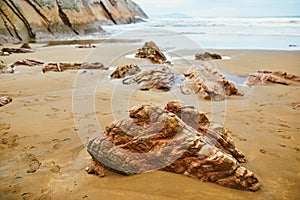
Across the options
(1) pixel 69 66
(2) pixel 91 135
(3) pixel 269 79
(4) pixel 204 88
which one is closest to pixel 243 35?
(3) pixel 269 79

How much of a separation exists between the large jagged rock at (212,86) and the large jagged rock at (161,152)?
284 cm

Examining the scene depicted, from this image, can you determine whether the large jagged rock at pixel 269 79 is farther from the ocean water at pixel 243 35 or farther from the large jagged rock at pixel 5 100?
the ocean water at pixel 243 35

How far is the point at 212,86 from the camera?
17.0 feet

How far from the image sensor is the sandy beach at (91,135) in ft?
6.73

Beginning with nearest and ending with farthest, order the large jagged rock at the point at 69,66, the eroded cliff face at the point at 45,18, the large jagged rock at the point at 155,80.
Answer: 1. the large jagged rock at the point at 155,80
2. the large jagged rock at the point at 69,66
3. the eroded cliff face at the point at 45,18

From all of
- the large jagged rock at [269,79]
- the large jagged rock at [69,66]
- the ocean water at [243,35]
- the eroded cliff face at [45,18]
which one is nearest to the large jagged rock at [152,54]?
the large jagged rock at [69,66]

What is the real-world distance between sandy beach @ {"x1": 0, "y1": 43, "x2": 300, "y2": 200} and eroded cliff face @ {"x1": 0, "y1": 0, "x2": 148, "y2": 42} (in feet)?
A: 38.3

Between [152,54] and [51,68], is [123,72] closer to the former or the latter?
[51,68]

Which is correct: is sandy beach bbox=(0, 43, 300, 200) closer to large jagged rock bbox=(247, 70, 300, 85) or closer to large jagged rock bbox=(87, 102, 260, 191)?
large jagged rock bbox=(87, 102, 260, 191)

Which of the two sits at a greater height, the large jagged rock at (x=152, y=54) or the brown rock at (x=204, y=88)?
the large jagged rock at (x=152, y=54)

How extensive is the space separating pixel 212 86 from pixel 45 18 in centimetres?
1698

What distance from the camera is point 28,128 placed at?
132 inches

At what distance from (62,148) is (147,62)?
6278 mm

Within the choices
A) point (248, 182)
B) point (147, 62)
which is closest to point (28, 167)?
point (248, 182)
